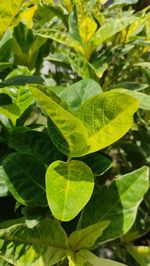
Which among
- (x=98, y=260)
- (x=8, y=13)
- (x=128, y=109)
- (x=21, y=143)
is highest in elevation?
(x=8, y=13)

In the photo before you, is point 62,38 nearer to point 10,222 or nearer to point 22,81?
point 22,81

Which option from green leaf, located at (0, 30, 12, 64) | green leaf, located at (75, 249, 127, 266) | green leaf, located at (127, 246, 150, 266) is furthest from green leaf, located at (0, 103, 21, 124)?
green leaf, located at (127, 246, 150, 266)

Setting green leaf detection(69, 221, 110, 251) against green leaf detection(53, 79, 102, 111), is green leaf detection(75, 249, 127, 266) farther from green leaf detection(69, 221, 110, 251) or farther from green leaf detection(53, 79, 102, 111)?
green leaf detection(53, 79, 102, 111)

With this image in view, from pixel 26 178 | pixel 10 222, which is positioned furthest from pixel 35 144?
pixel 10 222

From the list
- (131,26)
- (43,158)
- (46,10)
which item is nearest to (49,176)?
(43,158)

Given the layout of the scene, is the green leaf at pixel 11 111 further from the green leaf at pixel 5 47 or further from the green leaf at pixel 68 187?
the green leaf at pixel 68 187

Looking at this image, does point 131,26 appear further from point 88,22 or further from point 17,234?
point 17,234

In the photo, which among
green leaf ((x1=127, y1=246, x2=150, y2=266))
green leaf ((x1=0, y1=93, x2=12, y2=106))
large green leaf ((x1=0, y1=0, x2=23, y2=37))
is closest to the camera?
large green leaf ((x1=0, y1=0, x2=23, y2=37))
